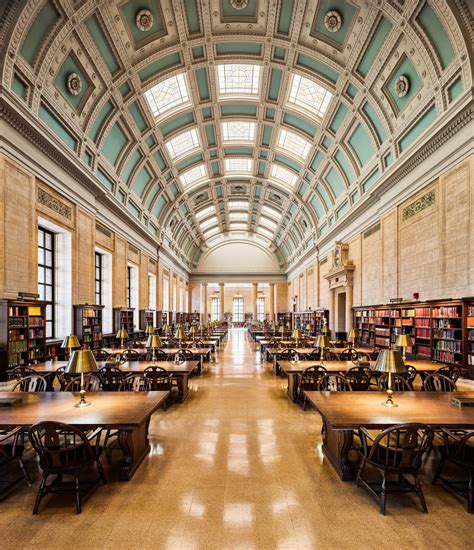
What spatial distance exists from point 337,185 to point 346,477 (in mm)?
14748

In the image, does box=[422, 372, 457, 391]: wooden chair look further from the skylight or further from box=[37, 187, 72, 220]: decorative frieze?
the skylight

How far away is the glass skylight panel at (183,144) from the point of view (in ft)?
55.8

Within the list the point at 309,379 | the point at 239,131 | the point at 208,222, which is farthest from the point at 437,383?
the point at 208,222

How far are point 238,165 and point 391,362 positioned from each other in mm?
19561

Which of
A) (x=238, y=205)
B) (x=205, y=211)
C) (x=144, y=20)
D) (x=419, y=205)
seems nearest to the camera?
(x=144, y=20)

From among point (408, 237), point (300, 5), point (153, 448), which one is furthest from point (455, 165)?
point (153, 448)

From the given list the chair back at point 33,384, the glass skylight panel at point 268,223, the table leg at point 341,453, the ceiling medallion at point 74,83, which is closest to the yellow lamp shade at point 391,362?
the table leg at point 341,453

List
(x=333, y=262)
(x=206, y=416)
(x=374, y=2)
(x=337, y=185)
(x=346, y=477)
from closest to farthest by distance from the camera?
(x=346, y=477), (x=206, y=416), (x=374, y=2), (x=337, y=185), (x=333, y=262)

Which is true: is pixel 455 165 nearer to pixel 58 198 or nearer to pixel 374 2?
pixel 374 2

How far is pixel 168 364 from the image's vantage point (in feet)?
26.2

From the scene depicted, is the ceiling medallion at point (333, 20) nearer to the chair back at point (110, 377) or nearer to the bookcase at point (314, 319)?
the chair back at point (110, 377)

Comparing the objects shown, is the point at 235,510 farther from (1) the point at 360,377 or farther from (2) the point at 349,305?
(2) the point at 349,305

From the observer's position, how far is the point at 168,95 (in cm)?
1379

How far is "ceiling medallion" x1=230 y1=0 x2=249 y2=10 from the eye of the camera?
1024cm
